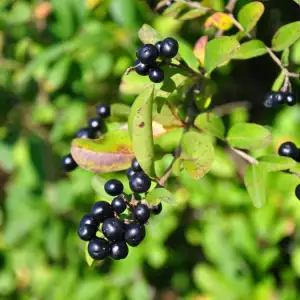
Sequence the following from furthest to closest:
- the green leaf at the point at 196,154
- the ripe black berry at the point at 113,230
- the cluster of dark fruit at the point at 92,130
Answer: the cluster of dark fruit at the point at 92,130, the green leaf at the point at 196,154, the ripe black berry at the point at 113,230

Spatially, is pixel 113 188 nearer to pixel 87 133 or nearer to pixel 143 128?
pixel 143 128

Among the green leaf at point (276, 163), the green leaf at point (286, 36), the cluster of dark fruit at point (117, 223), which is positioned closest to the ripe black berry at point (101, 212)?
the cluster of dark fruit at point (117, 223)

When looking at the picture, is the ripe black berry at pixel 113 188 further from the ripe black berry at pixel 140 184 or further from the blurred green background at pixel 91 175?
the blurred green background at pixel 91 175

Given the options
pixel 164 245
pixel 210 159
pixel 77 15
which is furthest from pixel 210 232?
pixel 210 159

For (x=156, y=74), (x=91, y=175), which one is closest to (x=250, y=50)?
(x=156, y=74)

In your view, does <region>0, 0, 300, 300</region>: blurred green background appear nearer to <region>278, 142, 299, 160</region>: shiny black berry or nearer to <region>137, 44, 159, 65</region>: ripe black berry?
<region>278, 142, 299, 160</region>: shiny black berry

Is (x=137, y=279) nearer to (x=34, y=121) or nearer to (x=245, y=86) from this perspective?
(x=34, y=121)

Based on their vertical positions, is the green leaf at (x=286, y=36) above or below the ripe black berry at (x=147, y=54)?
below
